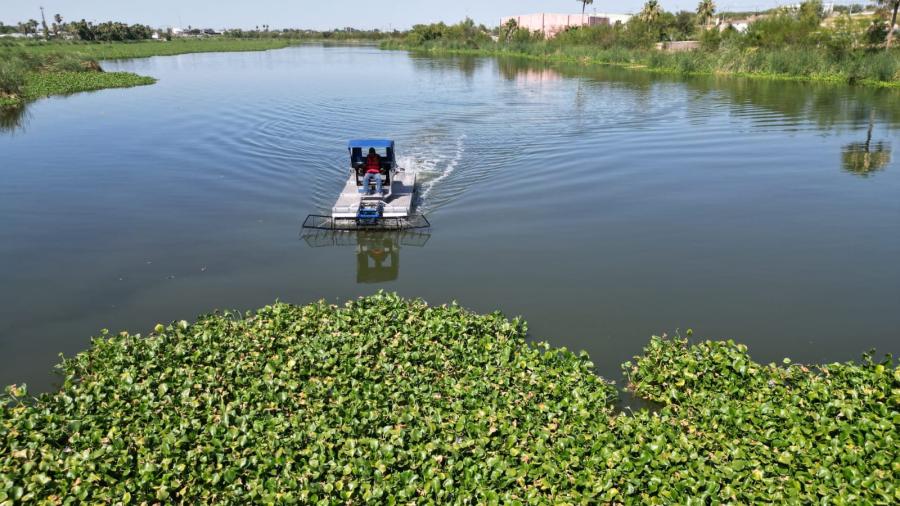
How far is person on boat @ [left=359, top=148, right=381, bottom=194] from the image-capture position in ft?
58.7

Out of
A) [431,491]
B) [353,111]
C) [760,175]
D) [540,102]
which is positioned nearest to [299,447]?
[431,491]

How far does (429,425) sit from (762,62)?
6191cm

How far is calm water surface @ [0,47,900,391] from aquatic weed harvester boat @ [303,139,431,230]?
2.22ft

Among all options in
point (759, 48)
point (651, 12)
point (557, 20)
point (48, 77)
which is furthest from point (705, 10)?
point (48, 77)

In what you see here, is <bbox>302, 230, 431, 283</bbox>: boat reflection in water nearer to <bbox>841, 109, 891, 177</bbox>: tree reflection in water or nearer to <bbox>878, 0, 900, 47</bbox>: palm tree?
<bbox>841, 109, 891, 177</bbox>: tree reflection in water

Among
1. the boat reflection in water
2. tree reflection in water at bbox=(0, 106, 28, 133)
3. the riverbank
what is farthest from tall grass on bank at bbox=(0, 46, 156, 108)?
the riverbank

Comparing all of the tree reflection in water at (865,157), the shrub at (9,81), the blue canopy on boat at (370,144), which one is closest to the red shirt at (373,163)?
the blue canopy on boat at (370,144)

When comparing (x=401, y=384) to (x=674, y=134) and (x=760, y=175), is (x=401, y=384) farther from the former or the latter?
(x=674, y=134)

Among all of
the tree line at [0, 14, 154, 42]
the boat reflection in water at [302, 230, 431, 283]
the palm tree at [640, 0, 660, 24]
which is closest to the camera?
the boat reflection in water at [302, 230, 431, 283]

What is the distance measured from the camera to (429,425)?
329 inches

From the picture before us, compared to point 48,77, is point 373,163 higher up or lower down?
lower down

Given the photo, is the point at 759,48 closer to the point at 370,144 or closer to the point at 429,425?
the point at 370,144

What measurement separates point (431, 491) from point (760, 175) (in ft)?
71.8

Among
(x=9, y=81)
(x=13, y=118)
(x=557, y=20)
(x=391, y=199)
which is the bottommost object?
(x=391, y=199)
